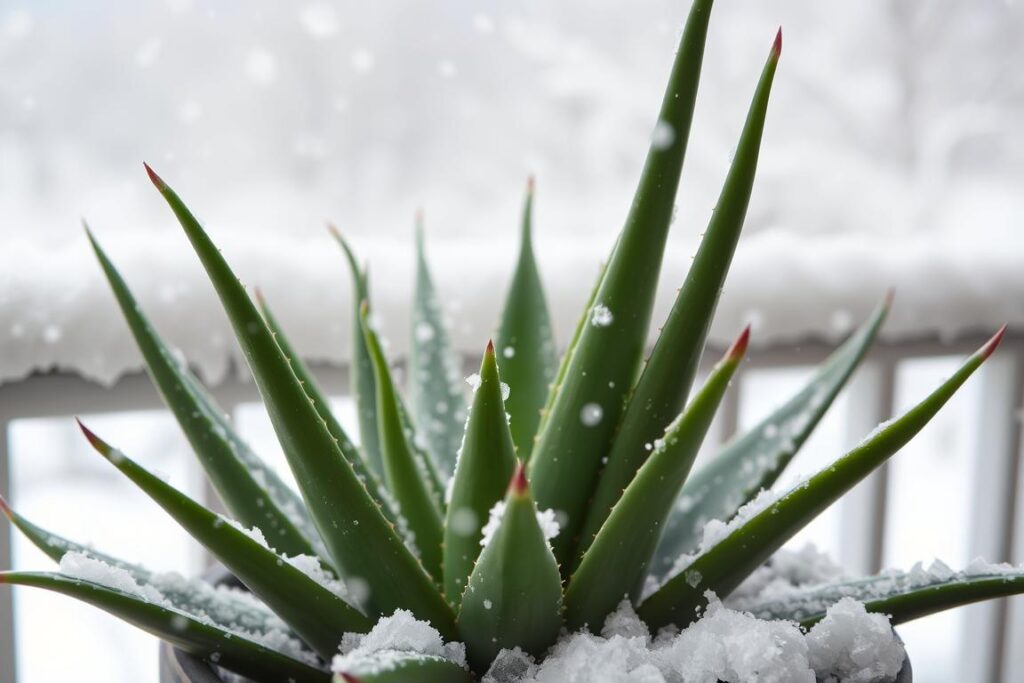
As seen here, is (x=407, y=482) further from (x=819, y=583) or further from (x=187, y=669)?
(x=819, y=583)

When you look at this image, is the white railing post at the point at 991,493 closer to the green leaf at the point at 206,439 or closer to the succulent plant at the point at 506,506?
the succulent plant at the point at 506,506

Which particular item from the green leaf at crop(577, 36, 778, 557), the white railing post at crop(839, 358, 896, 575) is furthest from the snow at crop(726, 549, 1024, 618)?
the white railing post at crop(839, 358, 896, 575)

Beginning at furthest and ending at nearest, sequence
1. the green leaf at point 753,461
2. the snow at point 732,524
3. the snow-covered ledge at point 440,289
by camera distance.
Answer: the snow-covered ledge at point 440,289 → the green leaf at point 753,461 → the snow at point 732,524

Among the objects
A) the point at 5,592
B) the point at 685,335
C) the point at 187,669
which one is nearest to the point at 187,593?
the point at 187,669

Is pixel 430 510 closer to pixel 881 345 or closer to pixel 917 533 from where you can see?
pixel 881 345

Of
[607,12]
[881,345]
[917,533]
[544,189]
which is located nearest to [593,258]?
[544,189]

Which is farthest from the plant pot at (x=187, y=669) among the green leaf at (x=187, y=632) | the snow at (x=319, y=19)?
the snow at (x=319, y=19)
